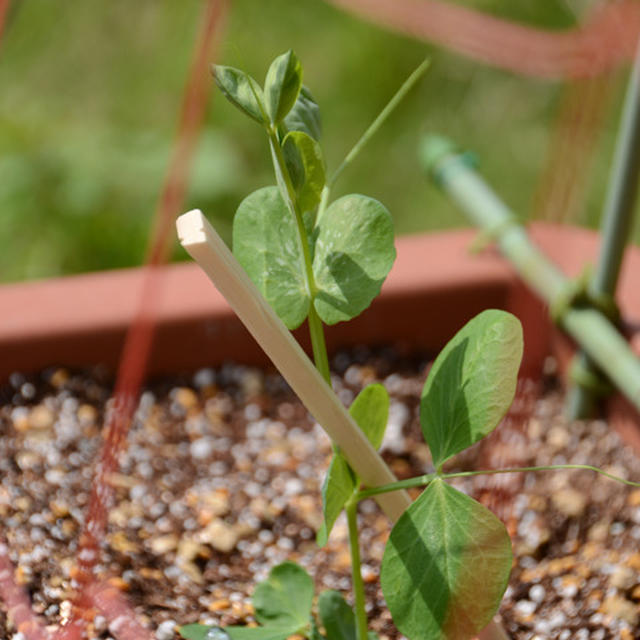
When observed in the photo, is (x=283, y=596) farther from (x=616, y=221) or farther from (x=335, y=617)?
(x=616, y=221)

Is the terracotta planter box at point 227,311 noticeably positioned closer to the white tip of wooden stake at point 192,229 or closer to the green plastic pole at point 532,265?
the green plastic pole at point 532,265

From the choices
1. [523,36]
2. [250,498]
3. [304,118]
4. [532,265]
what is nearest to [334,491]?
[304,118]

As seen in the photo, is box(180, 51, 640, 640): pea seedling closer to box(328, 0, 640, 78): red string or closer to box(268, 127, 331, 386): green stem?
box(268, 127, 331, 386): green stem

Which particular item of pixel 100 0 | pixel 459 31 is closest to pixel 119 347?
pixel 459 31

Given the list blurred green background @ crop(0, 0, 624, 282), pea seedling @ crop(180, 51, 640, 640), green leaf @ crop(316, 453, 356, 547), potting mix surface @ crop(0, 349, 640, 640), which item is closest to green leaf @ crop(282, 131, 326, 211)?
pea seedling @ crop(180, 51, 640, 640)

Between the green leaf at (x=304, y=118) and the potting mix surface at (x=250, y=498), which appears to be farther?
the potting mix surface at (x=250, y=498)

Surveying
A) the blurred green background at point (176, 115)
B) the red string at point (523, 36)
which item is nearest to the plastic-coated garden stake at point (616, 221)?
the red string at point (523, 36)
